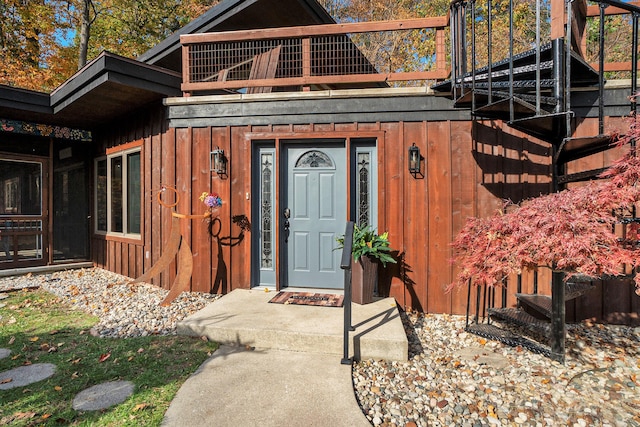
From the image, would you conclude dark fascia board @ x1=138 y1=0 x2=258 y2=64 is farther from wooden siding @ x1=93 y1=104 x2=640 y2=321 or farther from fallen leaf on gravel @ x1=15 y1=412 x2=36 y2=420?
fallen leaf on gravel @ x1=15 y1=412 x2=36 y2=420

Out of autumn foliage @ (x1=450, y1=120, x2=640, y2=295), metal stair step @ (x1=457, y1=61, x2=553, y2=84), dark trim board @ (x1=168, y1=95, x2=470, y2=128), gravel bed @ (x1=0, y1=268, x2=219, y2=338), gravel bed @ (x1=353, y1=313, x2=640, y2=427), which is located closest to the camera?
gravel bed @ (x1=353, y1=313, x2=640, y2=427)

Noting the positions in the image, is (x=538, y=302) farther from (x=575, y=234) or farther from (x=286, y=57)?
(x=286, y=57)

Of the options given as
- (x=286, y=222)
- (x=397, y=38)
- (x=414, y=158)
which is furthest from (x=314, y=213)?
(x=397, y=38)

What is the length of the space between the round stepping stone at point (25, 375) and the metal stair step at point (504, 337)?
3600 mm

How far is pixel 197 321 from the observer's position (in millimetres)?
3047

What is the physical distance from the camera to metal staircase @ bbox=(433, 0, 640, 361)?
265cm

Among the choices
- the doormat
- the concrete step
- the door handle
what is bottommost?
the concrete step

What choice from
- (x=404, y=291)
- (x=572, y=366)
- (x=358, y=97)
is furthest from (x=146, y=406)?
(x=358, y=97)

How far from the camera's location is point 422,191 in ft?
12.5

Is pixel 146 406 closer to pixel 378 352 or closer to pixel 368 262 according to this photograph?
pixel 378 352

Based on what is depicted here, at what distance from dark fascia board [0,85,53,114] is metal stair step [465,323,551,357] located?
6.92m

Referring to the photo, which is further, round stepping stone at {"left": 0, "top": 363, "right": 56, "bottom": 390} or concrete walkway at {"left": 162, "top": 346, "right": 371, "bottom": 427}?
round stepping stone at {"left": 0, "top": 363, "right": 56, "bottom": 390}

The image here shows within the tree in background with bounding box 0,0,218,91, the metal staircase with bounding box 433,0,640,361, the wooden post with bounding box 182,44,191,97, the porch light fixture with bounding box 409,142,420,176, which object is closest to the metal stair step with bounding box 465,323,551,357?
the metal staircase with bounding box 433,0,640,361

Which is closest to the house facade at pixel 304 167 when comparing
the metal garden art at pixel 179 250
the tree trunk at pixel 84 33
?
the metal garden art at pixel 179 250
